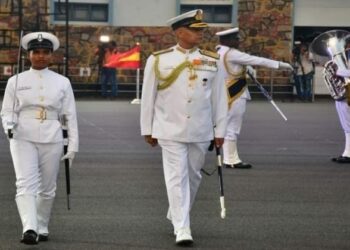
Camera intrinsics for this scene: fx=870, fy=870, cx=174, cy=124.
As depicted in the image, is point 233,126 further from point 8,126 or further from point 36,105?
point 8,126

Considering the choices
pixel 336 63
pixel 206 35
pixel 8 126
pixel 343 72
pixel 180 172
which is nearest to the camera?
pixel 8 126

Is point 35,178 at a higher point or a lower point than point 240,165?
higher

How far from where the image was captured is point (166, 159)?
765 centimetres

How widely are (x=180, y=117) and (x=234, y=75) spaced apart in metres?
4.47

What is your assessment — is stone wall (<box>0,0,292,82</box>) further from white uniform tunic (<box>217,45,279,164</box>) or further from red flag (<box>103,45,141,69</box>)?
white uniform tunic (<box>217,45,279,164</box>)

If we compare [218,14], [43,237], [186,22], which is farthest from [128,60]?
[43,237]

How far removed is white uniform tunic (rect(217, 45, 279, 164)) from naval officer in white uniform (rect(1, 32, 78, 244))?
4.45m

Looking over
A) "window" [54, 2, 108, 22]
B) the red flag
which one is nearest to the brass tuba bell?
the red flag

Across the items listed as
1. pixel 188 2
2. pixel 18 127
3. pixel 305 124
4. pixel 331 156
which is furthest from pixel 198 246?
pixel 188 2

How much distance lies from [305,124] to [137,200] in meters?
10.5

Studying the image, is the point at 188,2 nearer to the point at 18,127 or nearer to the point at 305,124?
the point at 305,124

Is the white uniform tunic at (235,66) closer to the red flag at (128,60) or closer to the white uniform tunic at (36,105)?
the white uniform tunic at (36,105)

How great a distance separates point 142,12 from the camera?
2956cm

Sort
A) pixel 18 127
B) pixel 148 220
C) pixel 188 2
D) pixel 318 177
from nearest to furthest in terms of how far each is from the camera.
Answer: pixel 18 127 → pixel 148 220 → pixel 318 177 → pixel 188 2
